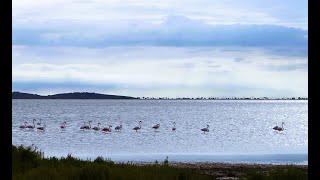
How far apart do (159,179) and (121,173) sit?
0.69 metres

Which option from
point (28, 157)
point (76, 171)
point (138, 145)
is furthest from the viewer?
point (138, 145)

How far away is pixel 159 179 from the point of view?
28.3 feet

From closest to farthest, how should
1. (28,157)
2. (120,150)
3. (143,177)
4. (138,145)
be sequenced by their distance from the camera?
(143,177)
(28,157)
(120,150)
(138,145)
